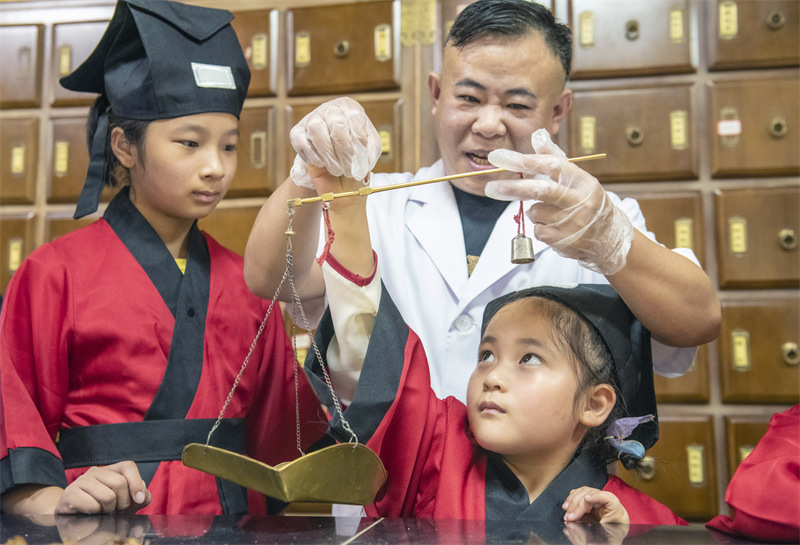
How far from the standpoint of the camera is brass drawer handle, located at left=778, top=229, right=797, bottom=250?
2223 millimetres

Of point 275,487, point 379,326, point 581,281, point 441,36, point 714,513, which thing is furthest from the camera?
point 441,36

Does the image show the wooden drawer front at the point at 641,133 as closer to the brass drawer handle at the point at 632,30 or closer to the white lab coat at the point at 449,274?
the brass drawer handle at the point at 632,30

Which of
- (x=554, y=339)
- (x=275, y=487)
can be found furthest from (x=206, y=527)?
(x=554, y=339)

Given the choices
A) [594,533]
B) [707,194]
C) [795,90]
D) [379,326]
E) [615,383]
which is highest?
[795,90]

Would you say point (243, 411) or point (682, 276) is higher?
point (682, 276)

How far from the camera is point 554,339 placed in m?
1.20

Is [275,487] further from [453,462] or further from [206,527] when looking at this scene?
[453,462]

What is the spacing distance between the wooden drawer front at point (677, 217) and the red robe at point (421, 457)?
1263 millimetres

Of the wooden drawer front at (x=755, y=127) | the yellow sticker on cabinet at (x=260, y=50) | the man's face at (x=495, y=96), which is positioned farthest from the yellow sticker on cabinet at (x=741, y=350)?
the yellow sticker on cabinet at (x=260, y=50)

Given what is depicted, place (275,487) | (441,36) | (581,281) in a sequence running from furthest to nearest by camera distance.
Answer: (441,36) → (581,281) → (275,487)

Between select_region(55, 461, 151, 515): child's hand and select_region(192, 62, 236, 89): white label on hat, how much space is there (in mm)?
764

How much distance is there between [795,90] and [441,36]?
1.07 metres

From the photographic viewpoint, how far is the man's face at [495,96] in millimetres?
1486

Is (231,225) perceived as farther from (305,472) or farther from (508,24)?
(305,472)
